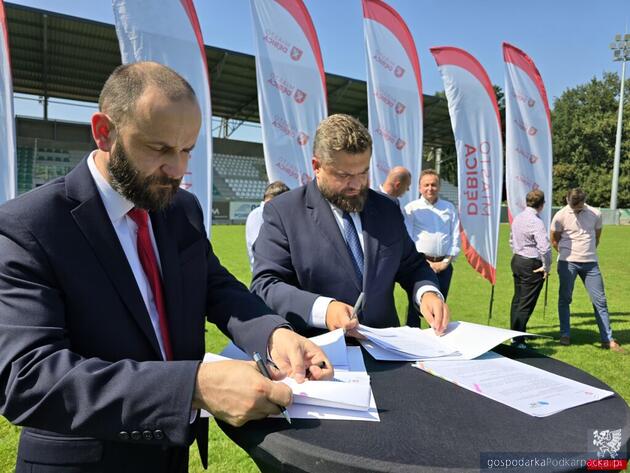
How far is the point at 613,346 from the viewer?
5590 millimetres

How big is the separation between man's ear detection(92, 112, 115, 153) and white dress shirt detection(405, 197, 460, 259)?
492cm

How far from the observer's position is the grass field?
3043 millimetres

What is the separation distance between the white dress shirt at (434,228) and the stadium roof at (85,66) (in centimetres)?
1758

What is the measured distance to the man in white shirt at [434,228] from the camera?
5781mm

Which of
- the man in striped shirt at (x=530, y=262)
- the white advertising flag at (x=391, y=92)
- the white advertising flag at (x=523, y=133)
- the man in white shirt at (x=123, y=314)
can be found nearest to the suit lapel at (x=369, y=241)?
the man in white shirt at (x=123, y=314)

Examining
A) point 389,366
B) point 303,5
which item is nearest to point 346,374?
point 389,366

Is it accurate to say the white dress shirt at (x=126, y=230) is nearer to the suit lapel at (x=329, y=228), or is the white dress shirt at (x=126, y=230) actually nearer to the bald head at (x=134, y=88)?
the bald head at (x=134, y=88)

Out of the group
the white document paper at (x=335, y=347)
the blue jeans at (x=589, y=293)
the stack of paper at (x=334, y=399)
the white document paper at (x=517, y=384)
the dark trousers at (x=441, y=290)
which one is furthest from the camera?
the blue jeans at (x=589, y=293)

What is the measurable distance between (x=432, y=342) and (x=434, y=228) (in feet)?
14.1

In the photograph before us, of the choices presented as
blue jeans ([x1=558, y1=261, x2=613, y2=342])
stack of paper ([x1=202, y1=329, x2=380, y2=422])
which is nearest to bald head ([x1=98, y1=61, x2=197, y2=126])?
stack of paper ([x1=202, y1=329, x2=380, y2=422])

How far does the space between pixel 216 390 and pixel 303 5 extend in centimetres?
757

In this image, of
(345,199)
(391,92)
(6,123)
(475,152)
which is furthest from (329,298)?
(391,92)

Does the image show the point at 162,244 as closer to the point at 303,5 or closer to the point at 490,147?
the point at 303,5

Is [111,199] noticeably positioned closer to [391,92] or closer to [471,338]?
[471,338]
